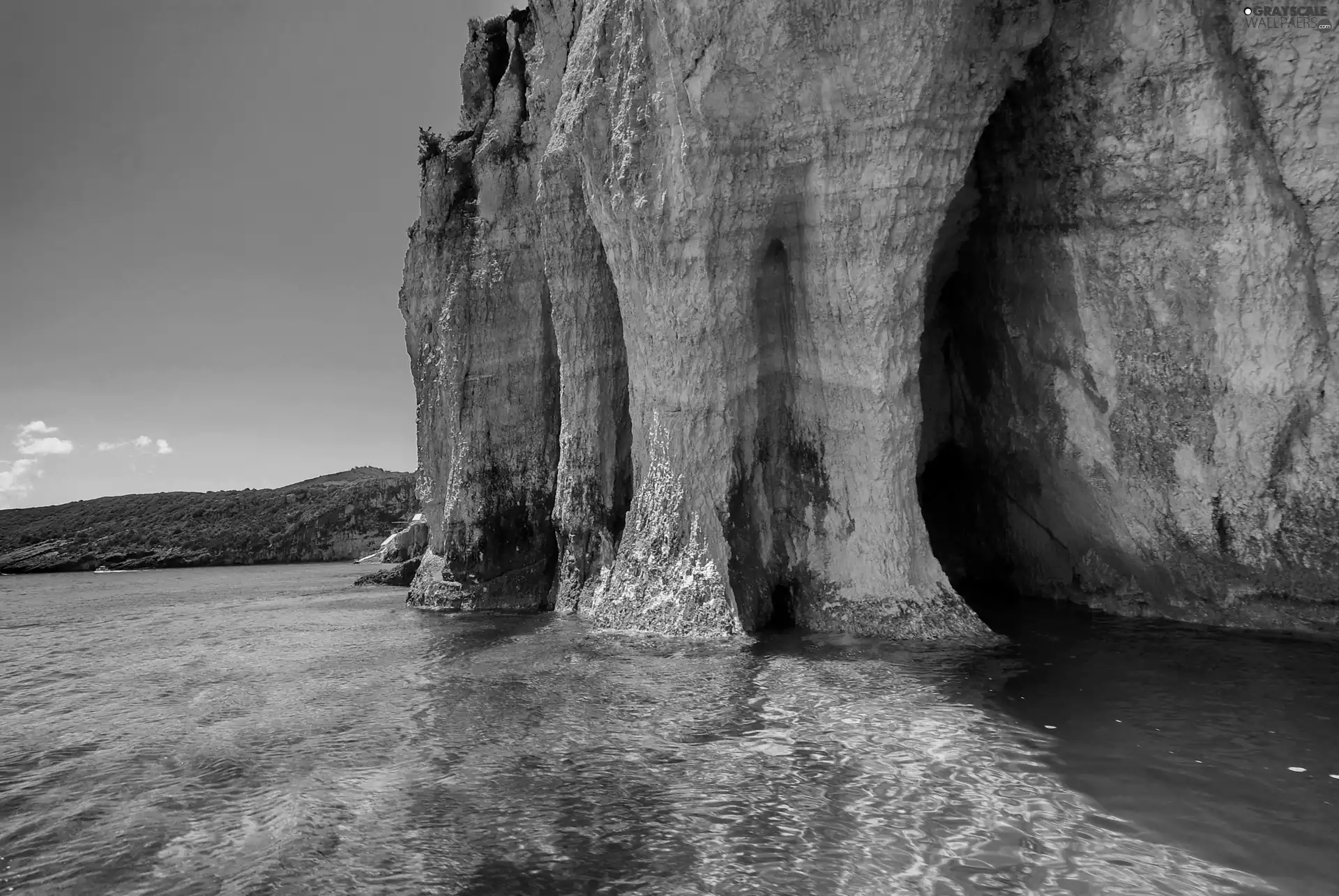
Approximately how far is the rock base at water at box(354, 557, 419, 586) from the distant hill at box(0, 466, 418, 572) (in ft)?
87.3

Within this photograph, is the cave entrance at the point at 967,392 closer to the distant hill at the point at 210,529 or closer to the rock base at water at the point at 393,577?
the rock base at water at the point at 393,577

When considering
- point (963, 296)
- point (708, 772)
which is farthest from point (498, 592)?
point (708, 772)

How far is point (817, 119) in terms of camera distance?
1115 centimetres

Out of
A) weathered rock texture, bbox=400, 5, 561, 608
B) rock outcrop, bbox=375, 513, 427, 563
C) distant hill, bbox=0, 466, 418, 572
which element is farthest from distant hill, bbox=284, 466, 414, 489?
weathered rock texture, bbox=400, 5, 561, 608

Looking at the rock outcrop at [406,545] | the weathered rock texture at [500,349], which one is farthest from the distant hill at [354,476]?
the weathered rock texture at [500,349]

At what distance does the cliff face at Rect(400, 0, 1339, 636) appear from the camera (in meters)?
9.65

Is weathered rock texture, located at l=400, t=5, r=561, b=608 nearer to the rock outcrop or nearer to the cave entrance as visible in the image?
the cave entrance

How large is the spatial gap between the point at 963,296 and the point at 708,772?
1106 cm

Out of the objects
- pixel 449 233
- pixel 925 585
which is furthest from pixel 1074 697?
pixel 449 233

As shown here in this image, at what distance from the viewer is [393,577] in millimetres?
29922

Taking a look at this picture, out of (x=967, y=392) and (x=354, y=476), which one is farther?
(x=354, y=476)

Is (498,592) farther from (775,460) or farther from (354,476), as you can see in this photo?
(354,476)

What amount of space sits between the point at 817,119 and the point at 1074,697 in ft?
27.1

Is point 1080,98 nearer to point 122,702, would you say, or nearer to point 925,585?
point 925,585
